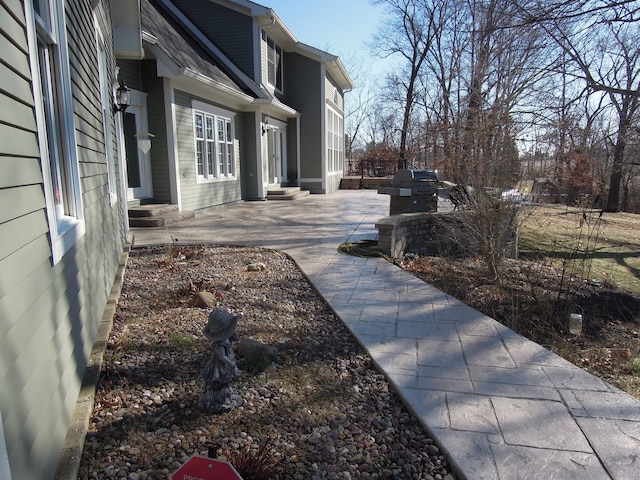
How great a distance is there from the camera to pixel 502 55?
9070mm

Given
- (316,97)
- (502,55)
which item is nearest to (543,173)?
(502,55)

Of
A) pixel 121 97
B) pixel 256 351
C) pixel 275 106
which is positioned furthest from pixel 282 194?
pixel 256 351

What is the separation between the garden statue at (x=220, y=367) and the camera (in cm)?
227

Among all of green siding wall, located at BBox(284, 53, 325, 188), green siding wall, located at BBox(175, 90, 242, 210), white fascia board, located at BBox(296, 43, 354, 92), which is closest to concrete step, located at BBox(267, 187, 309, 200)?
green siding wall, located at BBox(284, 53, 325, 188)

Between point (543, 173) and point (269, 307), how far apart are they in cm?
472

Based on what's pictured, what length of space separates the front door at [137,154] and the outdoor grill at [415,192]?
5450 mm

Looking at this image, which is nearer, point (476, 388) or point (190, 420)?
point (190, 420)

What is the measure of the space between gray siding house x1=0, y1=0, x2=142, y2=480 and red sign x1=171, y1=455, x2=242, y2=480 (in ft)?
1.77

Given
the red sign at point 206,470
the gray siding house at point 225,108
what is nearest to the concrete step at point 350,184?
the gray siding house at point 225,108

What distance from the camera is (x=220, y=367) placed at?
7.67ft

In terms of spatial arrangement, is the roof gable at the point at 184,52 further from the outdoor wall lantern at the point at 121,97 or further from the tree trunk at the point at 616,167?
the tree trunk at the point at 616,167

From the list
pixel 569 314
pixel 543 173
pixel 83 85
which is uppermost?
pixel 83 85

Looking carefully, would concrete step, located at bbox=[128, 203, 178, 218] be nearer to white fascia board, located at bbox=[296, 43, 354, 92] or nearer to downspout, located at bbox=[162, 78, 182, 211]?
downspout, located at bbox=[162, 78, 182, 211]

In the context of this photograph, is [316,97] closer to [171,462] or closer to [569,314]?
[569,314]
